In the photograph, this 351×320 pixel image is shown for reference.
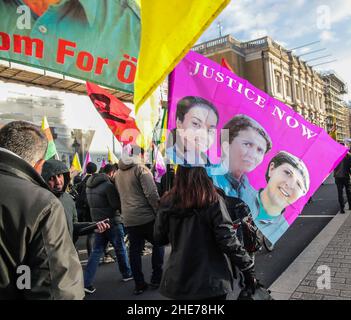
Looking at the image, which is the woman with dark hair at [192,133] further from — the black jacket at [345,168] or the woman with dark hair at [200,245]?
the black jacket at [345,168]

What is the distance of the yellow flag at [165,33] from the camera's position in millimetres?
1537

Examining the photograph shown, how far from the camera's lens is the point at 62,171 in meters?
3.09

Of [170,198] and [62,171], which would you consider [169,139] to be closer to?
[170,198]

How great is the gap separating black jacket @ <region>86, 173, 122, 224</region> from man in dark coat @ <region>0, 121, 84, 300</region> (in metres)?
3.42

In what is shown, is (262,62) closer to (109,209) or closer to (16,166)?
(109,209)

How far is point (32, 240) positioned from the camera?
1360mm

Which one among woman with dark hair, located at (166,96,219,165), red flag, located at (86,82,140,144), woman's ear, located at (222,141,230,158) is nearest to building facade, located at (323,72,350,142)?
red flag, located at (86,82,140,144)

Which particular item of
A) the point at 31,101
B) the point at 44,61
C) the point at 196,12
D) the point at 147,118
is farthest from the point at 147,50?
the point at 31,101

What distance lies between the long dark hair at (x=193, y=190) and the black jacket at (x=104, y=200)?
8.24ft

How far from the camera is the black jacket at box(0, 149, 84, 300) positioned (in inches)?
52.3

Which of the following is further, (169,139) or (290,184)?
(290,184)

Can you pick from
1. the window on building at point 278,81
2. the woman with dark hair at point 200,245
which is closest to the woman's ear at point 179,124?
the woman with dark hair at point 200,245
